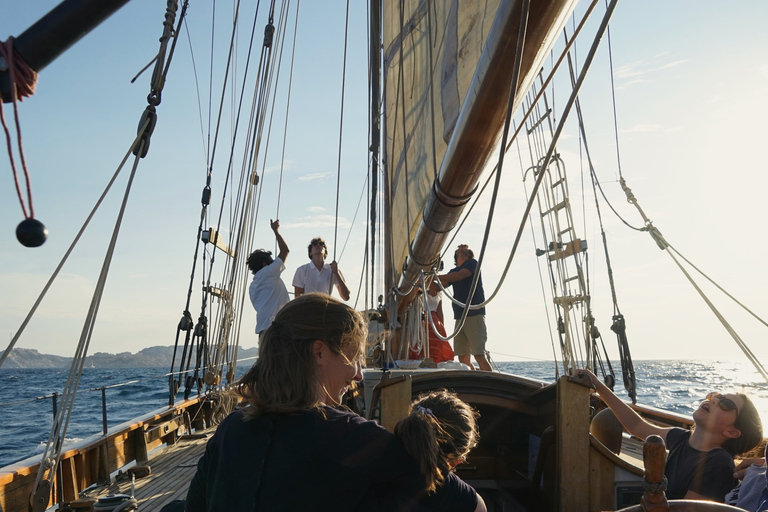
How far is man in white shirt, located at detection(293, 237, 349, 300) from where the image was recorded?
5914mm

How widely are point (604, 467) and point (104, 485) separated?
141 inches

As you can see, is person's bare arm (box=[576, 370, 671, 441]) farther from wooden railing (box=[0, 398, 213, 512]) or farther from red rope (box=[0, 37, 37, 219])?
wooden railing (box=[0, 398, 213, 512])

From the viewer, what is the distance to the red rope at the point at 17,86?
1170 mm

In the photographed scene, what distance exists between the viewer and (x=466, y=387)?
333 cm

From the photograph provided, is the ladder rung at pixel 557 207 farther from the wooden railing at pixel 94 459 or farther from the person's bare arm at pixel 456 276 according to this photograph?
the wooden railing at pixel 94 459

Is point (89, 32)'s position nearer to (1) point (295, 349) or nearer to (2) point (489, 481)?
(1) point (295, 349)

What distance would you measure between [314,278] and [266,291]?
71cm

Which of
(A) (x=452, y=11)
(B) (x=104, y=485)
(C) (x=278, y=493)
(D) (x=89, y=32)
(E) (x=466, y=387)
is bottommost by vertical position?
(B) (x=104, y=485)

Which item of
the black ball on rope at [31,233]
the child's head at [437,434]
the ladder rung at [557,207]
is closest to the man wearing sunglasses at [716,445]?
the child's head at [437,434]

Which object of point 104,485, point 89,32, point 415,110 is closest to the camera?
point 89,32

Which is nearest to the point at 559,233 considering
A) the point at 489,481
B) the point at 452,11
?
the point at 489,481

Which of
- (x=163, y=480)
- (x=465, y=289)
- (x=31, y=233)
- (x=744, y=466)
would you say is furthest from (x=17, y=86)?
(x=465, y=289)

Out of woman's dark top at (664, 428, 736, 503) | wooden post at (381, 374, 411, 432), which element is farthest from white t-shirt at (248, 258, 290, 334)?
woman's dark top at (664, 428, 736, 503)

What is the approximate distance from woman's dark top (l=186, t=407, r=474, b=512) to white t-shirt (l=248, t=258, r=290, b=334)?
159 inches
